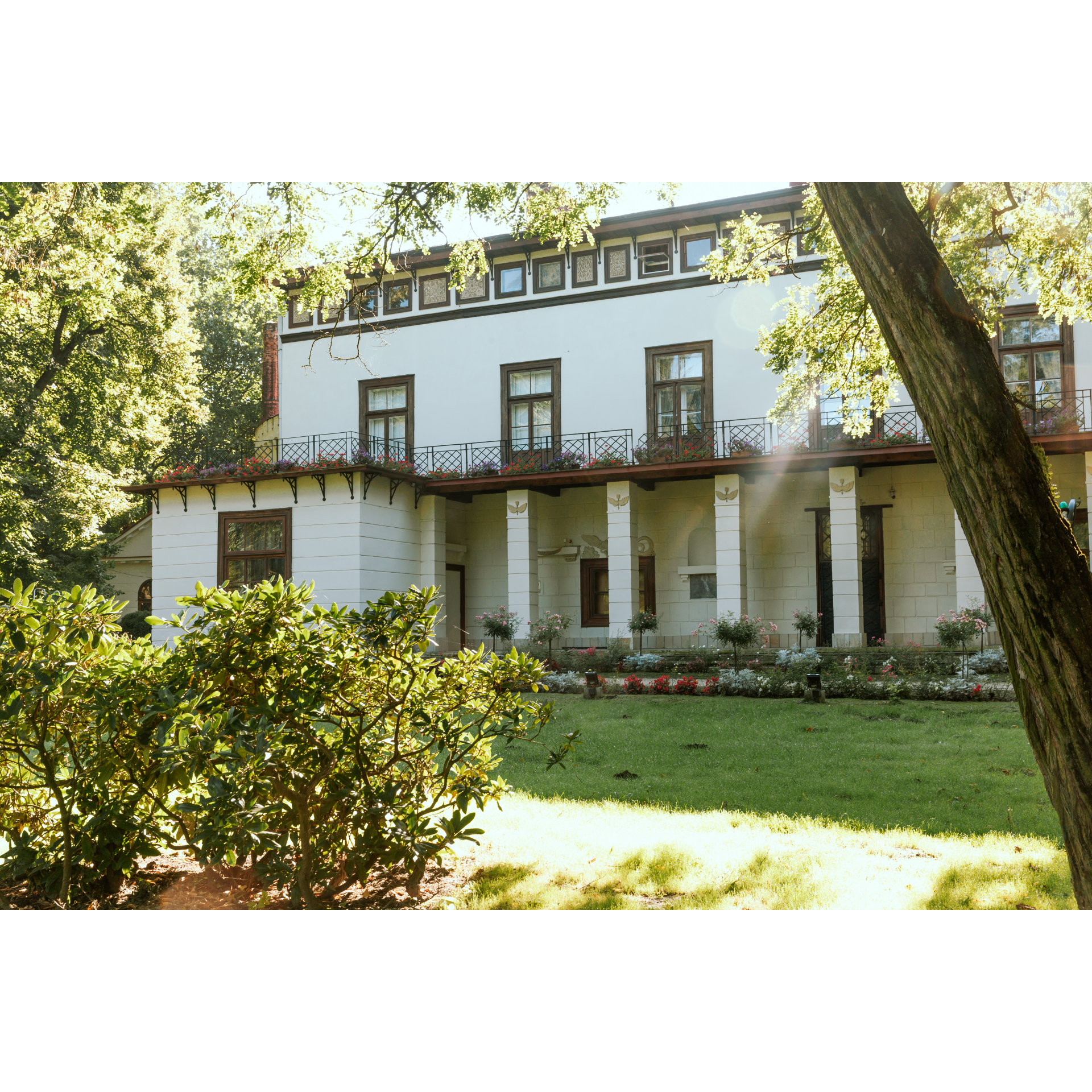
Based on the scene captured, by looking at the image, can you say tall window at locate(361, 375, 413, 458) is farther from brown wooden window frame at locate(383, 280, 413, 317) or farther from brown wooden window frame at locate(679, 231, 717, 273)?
brown wooden window frame at locate(679, 231, 717, 273)

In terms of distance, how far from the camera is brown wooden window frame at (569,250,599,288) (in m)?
20.2

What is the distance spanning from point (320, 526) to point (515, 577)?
4.34 m

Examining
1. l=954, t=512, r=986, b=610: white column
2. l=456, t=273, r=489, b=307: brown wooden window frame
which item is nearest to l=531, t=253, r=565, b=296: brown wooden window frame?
l=456, t=273, r=489, b=307: brown wooden window frame

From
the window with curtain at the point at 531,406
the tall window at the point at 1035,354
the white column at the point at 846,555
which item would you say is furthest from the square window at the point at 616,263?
the tall window at the point at 1035,354

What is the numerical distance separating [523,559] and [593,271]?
6.89 meters

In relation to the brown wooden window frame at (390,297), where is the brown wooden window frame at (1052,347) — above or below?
below

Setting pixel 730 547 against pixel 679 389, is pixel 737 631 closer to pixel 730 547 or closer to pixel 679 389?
pixel 730 547

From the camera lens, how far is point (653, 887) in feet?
13.8

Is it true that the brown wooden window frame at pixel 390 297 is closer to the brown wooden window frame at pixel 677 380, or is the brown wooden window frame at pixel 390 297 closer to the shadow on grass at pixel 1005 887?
the brown wooden window frame at pixel 677 380

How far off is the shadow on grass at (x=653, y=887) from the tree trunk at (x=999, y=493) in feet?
4.37

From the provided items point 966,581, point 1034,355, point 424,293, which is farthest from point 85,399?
point 1034,355

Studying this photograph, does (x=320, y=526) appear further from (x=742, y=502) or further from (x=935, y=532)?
(x=935, y=532)

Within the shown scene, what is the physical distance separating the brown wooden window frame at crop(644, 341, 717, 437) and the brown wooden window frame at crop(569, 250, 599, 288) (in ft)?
7.02

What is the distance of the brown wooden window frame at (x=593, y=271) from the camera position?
795 inches
